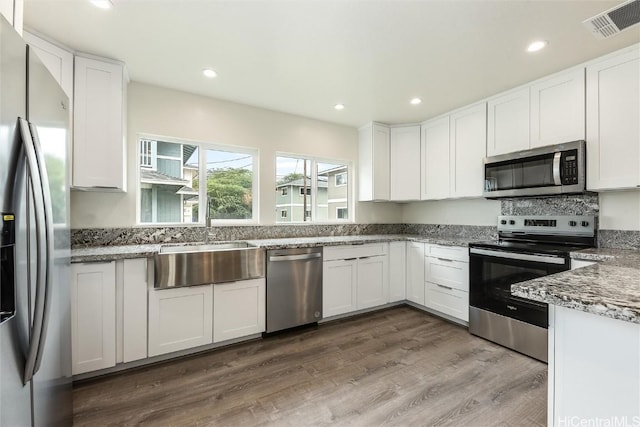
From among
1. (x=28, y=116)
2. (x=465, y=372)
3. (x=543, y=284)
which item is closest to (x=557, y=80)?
(x=543, y=284)

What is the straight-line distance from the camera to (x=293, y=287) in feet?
9.32

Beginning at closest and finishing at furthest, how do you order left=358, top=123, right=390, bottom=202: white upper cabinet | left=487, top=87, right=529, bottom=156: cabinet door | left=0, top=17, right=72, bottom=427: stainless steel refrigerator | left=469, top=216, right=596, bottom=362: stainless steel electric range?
left=0, top=17, right=72, bottom=427: stainless steel refrigerator, left=469, top=216, right=596, bottom=362: stainless steel electric range, left=487, top=87, right=529, bottom=156: cabinet door, left=358, top=123, right=390, bottom=202: white upper cabinet

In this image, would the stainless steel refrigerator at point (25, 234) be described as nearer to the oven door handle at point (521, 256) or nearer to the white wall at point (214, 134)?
the white wall at point (214, 134)

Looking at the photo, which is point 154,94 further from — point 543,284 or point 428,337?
point 428,337

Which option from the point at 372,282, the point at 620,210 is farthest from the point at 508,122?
the point at 372,282

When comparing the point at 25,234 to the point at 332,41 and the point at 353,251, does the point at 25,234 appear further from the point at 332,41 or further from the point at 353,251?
the point at 353,251

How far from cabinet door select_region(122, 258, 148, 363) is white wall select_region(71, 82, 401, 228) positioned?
0.72m

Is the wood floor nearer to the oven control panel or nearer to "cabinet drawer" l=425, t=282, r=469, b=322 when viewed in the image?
"cabinet drawer" l=425, t=282, r=469, b=322

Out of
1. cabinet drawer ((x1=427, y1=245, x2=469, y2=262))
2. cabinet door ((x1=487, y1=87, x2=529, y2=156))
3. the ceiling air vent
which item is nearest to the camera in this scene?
the ceiling air vent

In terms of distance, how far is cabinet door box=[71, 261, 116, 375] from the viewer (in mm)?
1950

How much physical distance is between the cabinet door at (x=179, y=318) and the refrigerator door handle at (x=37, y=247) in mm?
1195

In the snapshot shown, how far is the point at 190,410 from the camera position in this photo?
1.72 meters

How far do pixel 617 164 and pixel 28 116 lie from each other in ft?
11.9

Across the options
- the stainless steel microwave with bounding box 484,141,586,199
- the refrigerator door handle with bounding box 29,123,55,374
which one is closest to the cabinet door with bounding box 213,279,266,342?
the refrigerator door handle with bounding box 29,123,55,374
